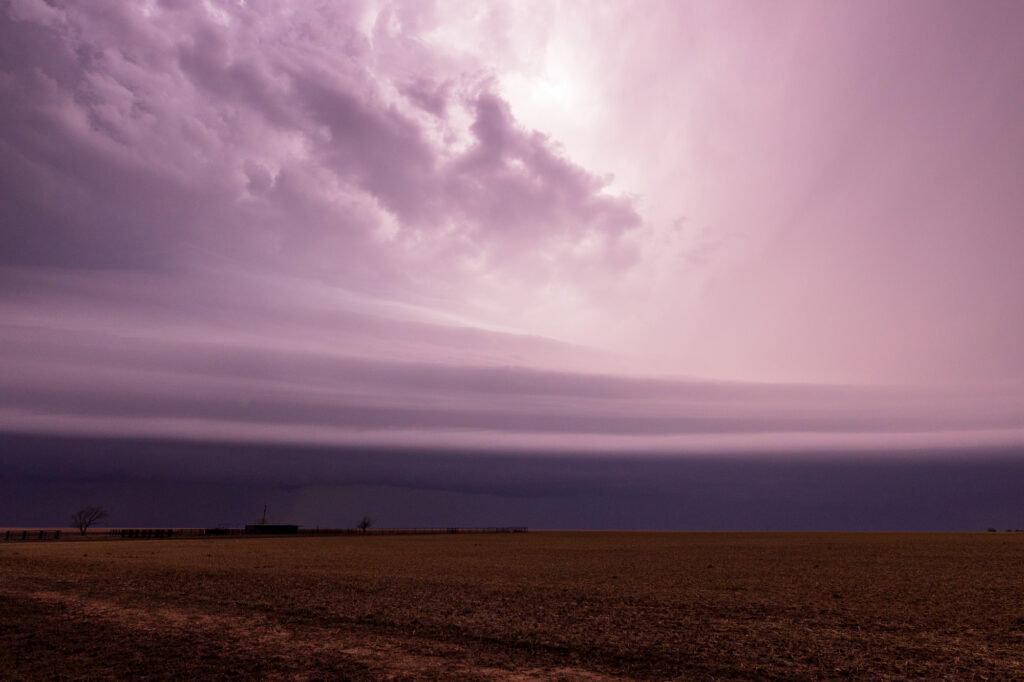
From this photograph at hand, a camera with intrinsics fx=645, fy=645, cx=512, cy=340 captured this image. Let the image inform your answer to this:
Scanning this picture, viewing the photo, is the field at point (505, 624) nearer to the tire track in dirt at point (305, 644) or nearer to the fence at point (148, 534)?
the tire track in dirt at point (305, 644)

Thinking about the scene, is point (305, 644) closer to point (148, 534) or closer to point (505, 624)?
point (505, 624)

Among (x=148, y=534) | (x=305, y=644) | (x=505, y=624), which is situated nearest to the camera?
(x=305, y=644)

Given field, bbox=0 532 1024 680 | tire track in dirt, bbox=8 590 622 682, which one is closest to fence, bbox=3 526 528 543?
field, bbox=0 532 1024 680

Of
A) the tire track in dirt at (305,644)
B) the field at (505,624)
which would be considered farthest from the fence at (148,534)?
the tire track in dirt at (305,644)

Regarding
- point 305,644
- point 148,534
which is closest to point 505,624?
point 305,644

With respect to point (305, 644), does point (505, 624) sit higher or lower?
lower

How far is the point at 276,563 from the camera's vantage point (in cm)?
4538

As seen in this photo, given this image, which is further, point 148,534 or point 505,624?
point 148,534

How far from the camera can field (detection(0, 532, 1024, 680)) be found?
16.6 m

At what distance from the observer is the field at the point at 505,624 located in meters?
16.6

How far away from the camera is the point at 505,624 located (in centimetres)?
2203

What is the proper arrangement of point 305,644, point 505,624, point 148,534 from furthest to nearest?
point 148,534 < point 505,624 < point 305,644

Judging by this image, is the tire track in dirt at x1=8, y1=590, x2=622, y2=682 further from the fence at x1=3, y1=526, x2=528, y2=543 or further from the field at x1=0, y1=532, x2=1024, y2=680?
the fence at x1=3, y1=526, x2=528, y2=543

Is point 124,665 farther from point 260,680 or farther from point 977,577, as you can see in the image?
point 977,577
